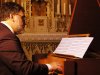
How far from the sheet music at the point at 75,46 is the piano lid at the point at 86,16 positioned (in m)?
0.34

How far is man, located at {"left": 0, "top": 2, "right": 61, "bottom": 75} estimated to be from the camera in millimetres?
2863

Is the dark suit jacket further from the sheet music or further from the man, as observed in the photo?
the sheet music

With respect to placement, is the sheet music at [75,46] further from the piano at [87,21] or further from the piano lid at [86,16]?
the piano lid at [86,16]

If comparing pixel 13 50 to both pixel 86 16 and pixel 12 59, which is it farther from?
pixel 86 16

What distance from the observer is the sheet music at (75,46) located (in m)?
2.95

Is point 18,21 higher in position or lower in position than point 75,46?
higher

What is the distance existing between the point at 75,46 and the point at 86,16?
65cm

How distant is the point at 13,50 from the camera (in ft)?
9.43

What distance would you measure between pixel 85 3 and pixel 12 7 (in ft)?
3.45

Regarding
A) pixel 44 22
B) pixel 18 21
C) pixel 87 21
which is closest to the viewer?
pixel 18 21

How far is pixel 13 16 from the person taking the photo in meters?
3.13

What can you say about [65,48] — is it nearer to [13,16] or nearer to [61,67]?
[61,67]

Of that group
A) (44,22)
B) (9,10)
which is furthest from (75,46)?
(44,22)

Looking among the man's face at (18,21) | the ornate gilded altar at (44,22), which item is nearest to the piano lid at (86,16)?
the man's face at (18,21)
